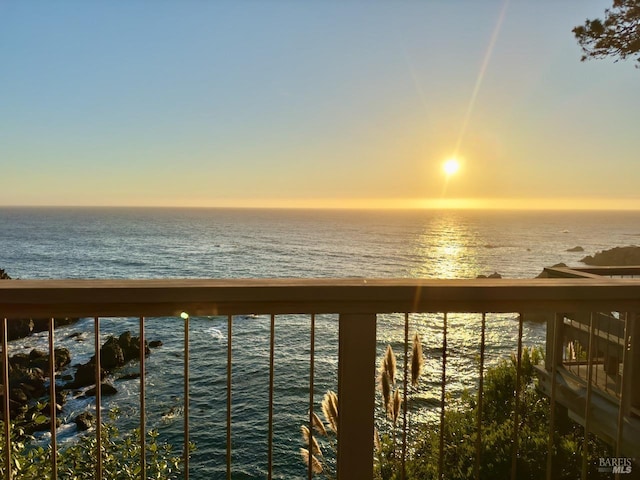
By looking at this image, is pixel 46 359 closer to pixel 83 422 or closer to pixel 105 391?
pixel 105 391

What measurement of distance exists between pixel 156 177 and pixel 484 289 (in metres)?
88.7

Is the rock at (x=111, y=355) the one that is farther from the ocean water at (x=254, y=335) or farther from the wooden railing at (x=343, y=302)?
the wooden railing at (x=343, y=302)

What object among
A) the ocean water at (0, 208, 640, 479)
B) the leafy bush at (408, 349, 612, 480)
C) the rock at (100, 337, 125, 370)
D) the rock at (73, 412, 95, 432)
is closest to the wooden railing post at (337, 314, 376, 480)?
the leafy bush at (408, 349, 612, 480)

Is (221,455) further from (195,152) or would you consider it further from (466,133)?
(195,152)

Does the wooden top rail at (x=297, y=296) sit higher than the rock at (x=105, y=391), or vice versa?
the wooden top rail at (x=297, y=296)

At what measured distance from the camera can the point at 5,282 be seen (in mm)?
1427

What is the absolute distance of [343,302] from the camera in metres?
1.49

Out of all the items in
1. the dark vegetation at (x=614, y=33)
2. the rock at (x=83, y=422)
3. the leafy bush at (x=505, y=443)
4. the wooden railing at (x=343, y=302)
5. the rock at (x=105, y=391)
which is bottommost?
the rock at (x=105, y=391)

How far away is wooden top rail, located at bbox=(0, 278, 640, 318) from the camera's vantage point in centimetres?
140

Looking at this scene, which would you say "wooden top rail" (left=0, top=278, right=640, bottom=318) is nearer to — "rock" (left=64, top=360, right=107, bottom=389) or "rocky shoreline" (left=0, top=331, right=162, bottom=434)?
"rocky shoreline" (left=0, top=331, right=162, bottom=434)

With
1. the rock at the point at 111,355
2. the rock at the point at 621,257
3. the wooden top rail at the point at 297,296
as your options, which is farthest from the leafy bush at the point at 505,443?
the rock at the point at 621,257

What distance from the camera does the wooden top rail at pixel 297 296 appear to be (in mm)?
1397

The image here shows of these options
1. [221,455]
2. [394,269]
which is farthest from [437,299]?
[394,269]

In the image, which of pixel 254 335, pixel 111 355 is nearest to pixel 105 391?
pixel 111 355
